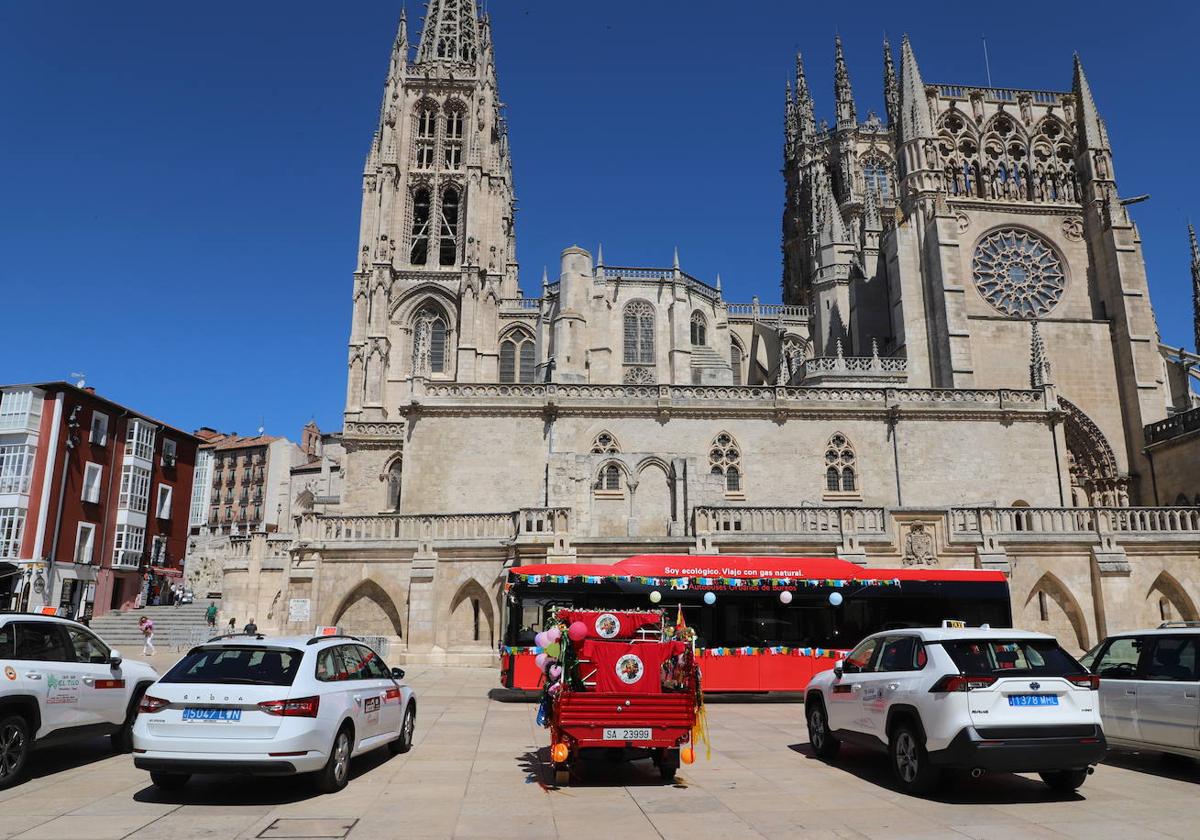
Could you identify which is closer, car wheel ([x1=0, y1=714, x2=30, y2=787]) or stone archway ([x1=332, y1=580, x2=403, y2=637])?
car wheel ([x1=0, y1=714, x2=30, y2=787])

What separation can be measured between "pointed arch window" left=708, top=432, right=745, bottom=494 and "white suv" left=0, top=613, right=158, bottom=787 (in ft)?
72.7

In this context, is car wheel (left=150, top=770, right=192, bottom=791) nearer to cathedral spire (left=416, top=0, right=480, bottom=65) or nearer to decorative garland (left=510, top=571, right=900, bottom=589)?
decorative garland (left=510, top=571, right=900, bottom=589)

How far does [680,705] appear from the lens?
828 cm

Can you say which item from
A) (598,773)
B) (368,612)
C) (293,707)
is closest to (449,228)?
(368,612)

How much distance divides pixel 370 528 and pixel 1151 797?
19552mm

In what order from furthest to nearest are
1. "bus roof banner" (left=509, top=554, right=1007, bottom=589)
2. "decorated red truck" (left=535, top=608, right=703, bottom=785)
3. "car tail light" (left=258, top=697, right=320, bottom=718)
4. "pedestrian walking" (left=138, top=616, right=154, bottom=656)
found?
1. "pedestrian walking" (left=138, top=616, right=154, bottom=656)
2. "bus roof banner" (left=509, top=554, right=1007, bottom=589)
3. "decorated red truck" (left=535, top=608, right=703, bottom=785)
4. "car tail light" (left=258, top=697, right=320, bottom=718)

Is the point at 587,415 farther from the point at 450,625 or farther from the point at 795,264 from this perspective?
the point at 795,264

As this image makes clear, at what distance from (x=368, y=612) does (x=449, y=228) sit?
3880cm

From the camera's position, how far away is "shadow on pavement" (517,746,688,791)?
8.43 metres

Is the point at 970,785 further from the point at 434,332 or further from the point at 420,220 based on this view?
the point at 420,220

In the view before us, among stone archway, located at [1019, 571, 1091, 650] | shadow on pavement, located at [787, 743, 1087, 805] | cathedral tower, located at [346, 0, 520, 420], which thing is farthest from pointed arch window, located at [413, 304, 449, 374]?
shadow on pavement, located at [787, 743, 1087, 805]

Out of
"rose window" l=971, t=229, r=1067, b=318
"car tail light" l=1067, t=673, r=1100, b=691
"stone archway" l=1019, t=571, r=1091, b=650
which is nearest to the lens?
"car tail light" l=1067, t=673, r=1100, b=691

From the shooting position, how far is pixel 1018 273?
40062mm

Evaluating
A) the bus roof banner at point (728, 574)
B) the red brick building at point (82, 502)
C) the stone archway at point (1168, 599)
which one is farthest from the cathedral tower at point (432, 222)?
the stone archway at point (1168, 599)
